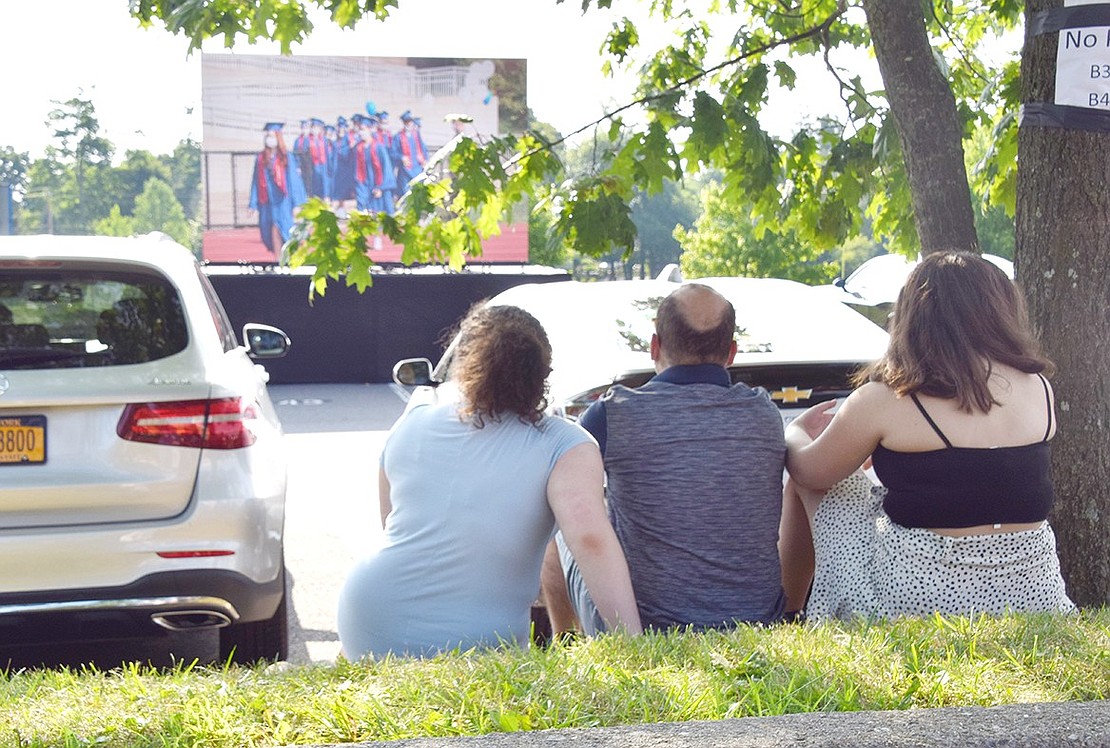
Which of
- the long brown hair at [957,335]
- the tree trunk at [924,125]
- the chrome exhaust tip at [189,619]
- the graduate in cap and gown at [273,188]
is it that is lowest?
the chrome exhaust tip at [189,619]

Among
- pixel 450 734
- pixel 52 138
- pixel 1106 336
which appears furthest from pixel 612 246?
pixel 52 138

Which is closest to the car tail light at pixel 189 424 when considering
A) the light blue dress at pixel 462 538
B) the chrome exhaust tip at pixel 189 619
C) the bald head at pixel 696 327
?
the chrome exhaust tip at pixel 189 619

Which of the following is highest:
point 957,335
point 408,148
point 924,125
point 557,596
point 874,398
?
point 408,148

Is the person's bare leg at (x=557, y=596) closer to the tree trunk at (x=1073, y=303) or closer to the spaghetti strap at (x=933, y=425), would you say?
the spaghetti strap at (x=933, y=425)

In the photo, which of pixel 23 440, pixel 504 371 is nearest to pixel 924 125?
pixel 504 371

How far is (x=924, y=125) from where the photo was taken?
5516 mm

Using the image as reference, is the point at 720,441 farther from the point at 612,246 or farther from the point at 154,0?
the point at 154,0

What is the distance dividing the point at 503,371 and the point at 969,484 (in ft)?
4.18

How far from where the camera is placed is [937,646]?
10.4ft

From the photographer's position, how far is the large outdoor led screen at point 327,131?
97.5ft

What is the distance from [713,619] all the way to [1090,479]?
4.68 feet

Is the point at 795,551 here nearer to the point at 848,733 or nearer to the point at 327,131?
the point at 848,733

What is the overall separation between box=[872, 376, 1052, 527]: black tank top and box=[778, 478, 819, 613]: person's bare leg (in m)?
0.58

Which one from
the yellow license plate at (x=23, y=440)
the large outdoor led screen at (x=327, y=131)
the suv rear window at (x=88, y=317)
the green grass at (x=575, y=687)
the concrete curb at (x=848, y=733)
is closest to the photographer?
the concrete curb at (x=848, y=733)
